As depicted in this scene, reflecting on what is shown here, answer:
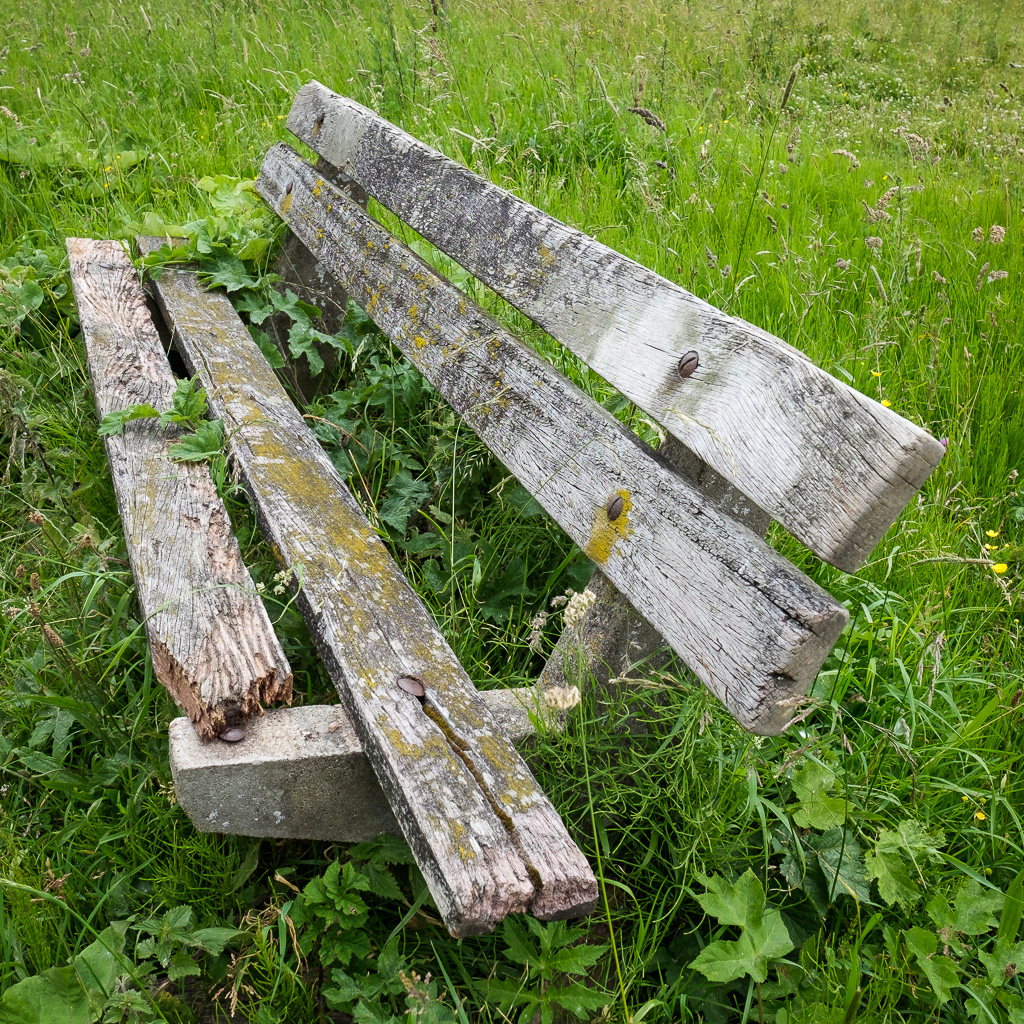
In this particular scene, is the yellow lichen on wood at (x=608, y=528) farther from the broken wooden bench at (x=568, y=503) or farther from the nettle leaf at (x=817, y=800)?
the nettle leaf at (x=817, y=800)

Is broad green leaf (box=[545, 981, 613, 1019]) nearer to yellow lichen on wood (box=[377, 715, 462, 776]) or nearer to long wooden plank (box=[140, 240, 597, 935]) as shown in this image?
long wooden plank (box=[140, 240, 597, 935])

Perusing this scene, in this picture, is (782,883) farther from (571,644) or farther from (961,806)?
(571,644)

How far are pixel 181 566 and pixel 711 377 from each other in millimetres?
1177

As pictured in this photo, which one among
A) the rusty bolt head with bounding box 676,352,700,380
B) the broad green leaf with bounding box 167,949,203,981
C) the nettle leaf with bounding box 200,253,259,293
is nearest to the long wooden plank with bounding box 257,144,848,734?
the rusty bolt head with bounding box 676,352,700,380

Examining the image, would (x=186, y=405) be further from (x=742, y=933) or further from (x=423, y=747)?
(x=742, y=933)

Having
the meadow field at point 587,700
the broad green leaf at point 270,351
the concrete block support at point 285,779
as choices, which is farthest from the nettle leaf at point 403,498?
the concrete block support at point 285,779

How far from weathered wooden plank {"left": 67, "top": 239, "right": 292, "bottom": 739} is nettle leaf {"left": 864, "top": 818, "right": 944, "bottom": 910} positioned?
119cm

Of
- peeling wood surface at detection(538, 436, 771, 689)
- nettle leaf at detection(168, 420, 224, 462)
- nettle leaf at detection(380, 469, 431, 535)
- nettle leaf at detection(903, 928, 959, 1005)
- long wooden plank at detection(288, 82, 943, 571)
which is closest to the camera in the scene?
long wooden plank at detection(288, 82, 943, 571)

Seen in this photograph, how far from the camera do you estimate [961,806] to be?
1.76 m

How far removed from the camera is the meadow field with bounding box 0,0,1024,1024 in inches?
57.8

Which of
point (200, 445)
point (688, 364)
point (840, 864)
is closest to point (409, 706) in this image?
point (688, 364)

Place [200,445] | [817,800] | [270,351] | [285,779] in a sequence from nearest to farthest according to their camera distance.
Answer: [285,779], [817,800], [200,445], [270,351]

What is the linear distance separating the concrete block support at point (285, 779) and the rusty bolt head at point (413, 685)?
13 centimetres

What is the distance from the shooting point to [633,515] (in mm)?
1435
